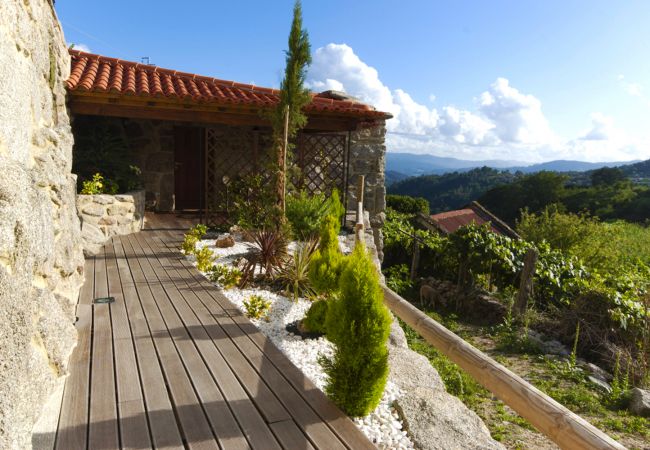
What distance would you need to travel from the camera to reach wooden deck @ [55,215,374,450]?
6.88 ft

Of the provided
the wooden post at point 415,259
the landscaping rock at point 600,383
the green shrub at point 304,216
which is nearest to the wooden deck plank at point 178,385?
the green shrub at point 304,216

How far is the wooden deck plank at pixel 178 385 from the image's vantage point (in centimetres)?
208

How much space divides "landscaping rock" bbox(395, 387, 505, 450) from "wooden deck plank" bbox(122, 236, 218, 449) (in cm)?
109

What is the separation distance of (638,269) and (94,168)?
35.8 feet

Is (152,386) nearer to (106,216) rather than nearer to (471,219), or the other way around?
(106,216)

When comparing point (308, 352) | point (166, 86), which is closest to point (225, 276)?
point (308, 352)

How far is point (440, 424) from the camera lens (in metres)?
2.35

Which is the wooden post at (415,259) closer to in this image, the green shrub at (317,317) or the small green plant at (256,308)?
the small green plant at (256,308)

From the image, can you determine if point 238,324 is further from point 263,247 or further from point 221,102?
point 221,102

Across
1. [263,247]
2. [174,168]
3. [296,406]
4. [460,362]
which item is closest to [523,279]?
[263,247]

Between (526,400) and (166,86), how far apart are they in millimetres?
7930

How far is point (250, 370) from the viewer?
2795mm

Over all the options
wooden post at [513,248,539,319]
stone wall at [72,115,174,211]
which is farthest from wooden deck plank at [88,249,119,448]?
wooden post at [513,248,539,319]

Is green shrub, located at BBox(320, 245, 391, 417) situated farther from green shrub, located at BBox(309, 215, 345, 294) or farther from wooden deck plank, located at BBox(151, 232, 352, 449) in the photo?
green shrub, located at BBox(309, 215, 345, 294)
